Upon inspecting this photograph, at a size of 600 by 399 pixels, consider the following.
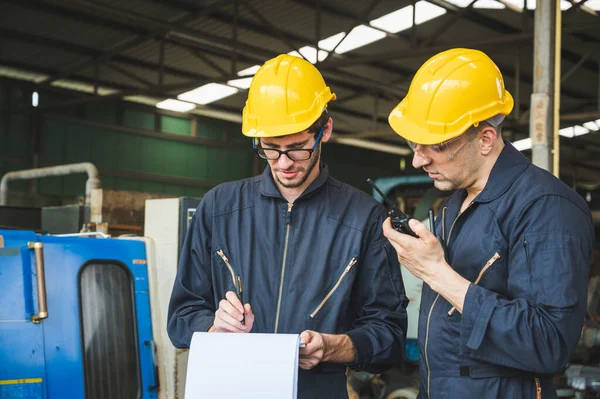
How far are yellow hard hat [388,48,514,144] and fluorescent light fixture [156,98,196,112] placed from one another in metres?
12.3

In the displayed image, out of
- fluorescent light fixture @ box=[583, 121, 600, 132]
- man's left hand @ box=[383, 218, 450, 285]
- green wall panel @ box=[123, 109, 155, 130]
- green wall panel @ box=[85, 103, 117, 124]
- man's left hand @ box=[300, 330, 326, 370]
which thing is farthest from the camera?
fluorescent light fixture @ box=[583, 121, 600, 132]

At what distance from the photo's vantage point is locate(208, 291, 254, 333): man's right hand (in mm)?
1868

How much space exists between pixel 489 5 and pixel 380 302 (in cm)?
855

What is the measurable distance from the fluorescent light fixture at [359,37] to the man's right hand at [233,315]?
9.05 metres

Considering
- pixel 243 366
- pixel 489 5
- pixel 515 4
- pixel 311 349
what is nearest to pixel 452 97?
pixel 311 349

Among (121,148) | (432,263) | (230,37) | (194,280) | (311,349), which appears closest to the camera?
(432,263)

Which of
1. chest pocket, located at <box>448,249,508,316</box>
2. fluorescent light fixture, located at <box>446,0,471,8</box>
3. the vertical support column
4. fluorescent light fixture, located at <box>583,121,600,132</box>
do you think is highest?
fluorescent light fixture, located at <box>446,0,471,8</box>

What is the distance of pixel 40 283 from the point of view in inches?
128

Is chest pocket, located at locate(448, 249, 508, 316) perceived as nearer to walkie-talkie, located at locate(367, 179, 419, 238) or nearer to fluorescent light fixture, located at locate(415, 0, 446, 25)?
walkie-talkie, located at locate(367, 179, 419, 238)

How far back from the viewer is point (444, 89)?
1.83 metres

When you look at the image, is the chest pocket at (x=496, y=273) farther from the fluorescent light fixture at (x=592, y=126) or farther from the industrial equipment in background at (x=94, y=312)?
the fluorescent light fixture at (x=592, y=126)

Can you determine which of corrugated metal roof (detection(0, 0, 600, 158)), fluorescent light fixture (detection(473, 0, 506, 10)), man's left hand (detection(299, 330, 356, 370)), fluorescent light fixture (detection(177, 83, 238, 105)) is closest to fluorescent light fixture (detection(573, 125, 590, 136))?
corrugated metal roof (detection(0, 0, 600, 158))

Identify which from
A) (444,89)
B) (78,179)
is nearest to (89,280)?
(444,89)

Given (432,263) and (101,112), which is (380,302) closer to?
(432,263)
